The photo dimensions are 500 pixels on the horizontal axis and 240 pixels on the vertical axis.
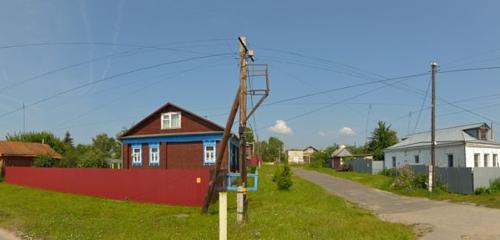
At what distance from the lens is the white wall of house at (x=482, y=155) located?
35.6 metres

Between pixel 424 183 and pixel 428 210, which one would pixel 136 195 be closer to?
pixel 428 210

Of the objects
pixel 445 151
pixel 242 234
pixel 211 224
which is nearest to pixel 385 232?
pixel 242 234

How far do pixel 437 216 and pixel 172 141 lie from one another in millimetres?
22264

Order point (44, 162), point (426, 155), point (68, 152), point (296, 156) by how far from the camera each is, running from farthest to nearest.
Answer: point (296, 156)
point (68, 152)
point (44, 162)
point (426, 155)

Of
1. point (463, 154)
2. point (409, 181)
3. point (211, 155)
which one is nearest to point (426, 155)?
point (463, 154)

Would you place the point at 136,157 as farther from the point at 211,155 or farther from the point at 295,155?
the point at 295,155

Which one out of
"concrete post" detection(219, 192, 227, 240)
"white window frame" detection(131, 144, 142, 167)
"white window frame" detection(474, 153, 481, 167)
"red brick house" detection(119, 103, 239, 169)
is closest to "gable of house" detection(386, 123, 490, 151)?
"white window frame" detection(474, 153, 481, 167)

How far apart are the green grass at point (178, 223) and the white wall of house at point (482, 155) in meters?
19.8

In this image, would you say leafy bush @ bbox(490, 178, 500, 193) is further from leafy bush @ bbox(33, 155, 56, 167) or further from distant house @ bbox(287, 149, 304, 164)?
distant house @ bbox(287, 149, 304, 164)

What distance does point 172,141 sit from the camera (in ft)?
115

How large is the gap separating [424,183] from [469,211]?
9971mm

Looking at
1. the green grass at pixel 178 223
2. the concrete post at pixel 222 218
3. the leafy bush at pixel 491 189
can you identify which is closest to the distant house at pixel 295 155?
the leafy bush at pixel 491 189

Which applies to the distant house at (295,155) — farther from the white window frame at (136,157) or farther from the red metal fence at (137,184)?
the red metal fence at (137,184)

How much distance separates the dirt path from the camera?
42.3ft
